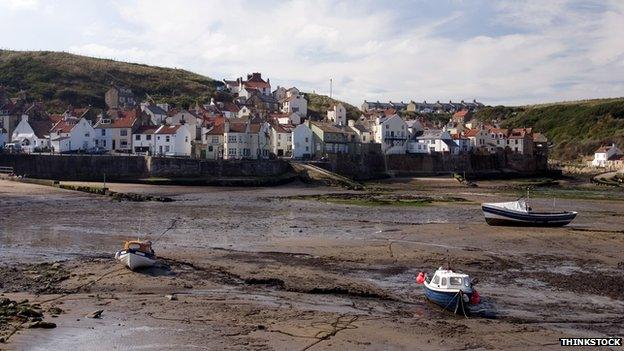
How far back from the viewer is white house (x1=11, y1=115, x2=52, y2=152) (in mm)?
70875

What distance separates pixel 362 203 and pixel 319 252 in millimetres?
23364

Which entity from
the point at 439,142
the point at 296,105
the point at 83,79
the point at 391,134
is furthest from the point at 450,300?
the point at 83,79

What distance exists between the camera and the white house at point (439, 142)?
303ft

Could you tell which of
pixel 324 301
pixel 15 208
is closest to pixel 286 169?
pixel 15 208

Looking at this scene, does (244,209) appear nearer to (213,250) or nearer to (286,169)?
(213,250)

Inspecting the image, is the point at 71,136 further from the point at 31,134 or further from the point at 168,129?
the point at 168,129

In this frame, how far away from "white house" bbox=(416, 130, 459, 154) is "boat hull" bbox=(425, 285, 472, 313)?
7500 cm

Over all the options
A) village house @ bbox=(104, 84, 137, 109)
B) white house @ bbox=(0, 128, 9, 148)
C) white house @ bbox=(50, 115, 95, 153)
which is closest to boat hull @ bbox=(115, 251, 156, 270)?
white house @ bbox=(50, 115, 95, 153)

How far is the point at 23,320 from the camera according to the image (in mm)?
15195

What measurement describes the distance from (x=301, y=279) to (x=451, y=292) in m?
5.31

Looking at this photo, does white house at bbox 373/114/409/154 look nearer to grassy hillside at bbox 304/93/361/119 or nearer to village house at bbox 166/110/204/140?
grassy hillside at bbox 304/93/361/119

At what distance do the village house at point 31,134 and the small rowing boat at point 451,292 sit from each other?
198ft

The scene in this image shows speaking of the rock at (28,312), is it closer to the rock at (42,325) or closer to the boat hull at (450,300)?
the rock at (42,325)

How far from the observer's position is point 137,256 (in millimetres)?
21938
